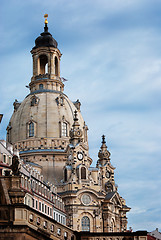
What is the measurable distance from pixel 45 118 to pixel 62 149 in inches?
312

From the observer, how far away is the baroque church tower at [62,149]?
93188 millimetres

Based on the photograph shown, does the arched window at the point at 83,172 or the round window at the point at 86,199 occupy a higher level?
the arched window at the point at 83,172

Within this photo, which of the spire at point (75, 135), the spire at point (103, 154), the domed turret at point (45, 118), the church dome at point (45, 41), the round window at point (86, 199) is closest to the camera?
the round window at point (86, 199)

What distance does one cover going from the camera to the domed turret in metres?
101

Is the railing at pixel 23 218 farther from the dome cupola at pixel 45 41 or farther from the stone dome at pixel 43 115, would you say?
the dome cupola at pixel 45 41

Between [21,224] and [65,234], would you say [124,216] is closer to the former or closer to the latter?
[65,234]

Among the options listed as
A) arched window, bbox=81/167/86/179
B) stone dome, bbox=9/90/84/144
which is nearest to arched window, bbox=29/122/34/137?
stone dome, bbox=9/90/84/144

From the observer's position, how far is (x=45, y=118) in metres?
104

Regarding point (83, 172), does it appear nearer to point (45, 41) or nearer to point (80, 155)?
point (80, 155)

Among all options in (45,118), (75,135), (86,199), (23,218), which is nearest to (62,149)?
(75,135)

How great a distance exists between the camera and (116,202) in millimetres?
104375

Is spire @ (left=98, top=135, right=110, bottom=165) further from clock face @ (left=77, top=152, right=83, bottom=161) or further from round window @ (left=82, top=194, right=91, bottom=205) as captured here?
round window @ (left=82, top=194, right=91, bottom=205)

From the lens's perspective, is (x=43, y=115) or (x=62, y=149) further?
(x=43, y=115)

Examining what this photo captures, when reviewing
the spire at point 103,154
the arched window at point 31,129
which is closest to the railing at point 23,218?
the arched window at point 31,129
